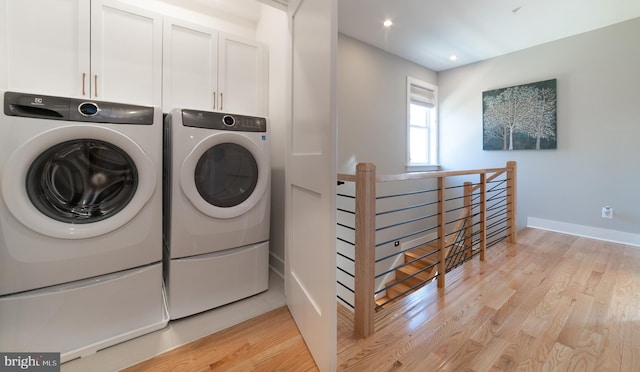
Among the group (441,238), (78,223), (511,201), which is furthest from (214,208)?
(511,201)

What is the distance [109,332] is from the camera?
1.17m

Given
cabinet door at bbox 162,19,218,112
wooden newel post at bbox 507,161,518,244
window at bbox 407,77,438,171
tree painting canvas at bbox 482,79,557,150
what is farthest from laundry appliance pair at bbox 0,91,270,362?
tree painting canvas at bbox 482,79,557,150

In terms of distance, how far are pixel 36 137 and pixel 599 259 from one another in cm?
395

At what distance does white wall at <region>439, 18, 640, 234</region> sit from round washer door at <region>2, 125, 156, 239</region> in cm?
416

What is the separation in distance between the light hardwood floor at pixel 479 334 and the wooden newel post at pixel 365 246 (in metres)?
0.11

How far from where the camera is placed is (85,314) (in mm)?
1115

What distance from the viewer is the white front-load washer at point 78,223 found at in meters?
0.97

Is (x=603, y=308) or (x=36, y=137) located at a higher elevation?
(x=36, y=137)

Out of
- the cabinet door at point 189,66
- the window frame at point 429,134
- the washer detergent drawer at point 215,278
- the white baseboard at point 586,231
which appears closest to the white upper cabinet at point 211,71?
the cabinet door at point 189,66

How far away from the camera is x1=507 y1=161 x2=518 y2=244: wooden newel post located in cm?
262

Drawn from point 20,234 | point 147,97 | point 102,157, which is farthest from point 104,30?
point 20,234

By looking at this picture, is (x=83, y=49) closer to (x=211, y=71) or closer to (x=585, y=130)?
(x=211, y=71)

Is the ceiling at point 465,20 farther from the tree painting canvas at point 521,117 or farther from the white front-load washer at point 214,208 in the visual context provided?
the white front-load washer at point 214,208

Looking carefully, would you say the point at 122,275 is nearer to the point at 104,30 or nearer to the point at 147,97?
the point at 147,97
